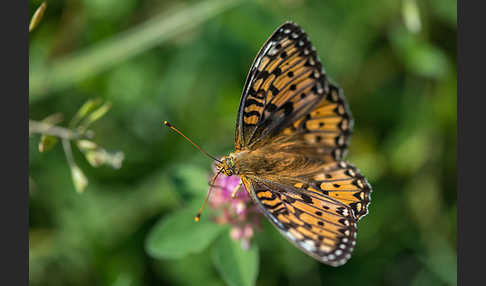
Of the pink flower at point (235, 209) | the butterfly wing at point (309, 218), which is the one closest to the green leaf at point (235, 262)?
the pink flower at point (235, 209)

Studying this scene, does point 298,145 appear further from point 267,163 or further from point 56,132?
point 56,132

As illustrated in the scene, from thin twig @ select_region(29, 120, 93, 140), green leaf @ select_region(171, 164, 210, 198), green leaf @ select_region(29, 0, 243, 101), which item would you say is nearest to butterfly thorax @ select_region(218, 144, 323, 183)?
green leaf @ select_region(171, 164, 210, 198)

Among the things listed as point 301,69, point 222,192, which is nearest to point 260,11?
point 301,69

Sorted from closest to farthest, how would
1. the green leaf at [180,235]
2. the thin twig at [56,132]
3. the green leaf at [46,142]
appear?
the green leaf at [46,142]
the thin twig at [56,132]
the green leaf at [180,235]

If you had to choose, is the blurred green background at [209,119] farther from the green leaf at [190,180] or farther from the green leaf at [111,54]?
the green leaf at [190,180]

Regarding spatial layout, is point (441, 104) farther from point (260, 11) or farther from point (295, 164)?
point (295, 164)

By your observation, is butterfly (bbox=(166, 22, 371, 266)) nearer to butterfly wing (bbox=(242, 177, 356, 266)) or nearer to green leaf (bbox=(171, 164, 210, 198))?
butterfly wing (bbox=(242, 177, 356, 266))

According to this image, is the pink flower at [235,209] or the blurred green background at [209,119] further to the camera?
the blurred green background at [209,119]
